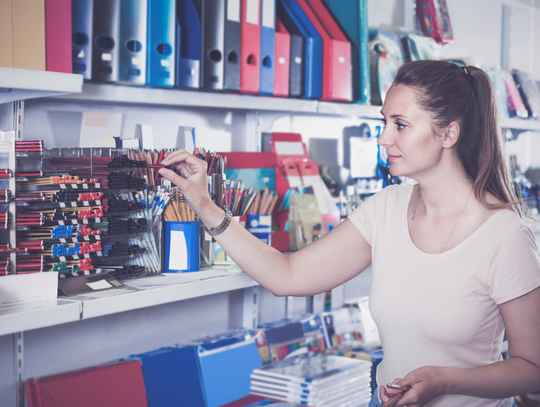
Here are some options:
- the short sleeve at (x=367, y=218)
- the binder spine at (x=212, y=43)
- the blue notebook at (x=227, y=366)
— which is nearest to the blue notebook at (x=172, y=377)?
the blue notebook at (x=227, y=366)

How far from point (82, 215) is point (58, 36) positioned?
42 centimetres

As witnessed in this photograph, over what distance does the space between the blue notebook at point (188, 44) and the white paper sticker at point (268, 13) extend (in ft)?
0.75

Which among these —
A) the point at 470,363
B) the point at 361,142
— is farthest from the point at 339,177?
the point at 470,363

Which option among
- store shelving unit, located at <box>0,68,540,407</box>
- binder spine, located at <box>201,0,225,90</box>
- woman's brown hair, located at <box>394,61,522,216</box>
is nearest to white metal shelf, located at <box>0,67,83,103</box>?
store shelving unit, located at <box>0,68,540,407</box>

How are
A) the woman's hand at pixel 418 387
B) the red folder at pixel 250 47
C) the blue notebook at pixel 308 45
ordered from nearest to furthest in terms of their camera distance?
the woman's hand at pixel 418 387 < the red folder at pixel 250 47 < the blue notebook at pixel 308 45

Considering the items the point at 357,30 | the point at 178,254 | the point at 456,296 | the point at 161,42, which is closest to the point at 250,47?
the point at 161,42

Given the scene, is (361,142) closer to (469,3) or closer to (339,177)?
(339,177)

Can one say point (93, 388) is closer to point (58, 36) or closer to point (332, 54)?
point (58, 36)

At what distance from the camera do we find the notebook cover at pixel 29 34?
113 centimetres

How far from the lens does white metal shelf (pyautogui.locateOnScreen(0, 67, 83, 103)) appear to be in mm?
1098

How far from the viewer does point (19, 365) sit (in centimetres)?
149

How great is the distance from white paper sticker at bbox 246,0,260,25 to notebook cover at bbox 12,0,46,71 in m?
0.64

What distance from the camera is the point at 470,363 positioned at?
1226mm

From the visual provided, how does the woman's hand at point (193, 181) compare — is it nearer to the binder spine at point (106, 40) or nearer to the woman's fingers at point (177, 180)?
the woman's fingers at point (177, 180)
